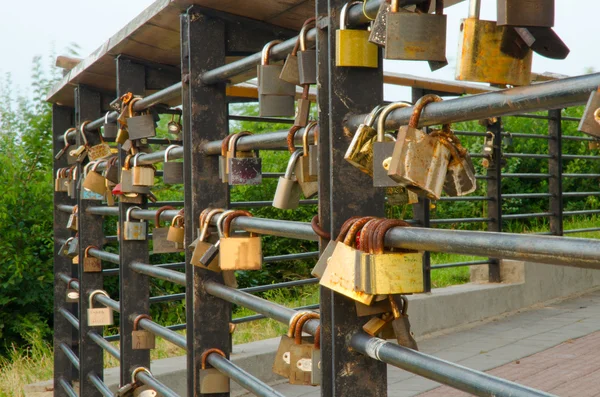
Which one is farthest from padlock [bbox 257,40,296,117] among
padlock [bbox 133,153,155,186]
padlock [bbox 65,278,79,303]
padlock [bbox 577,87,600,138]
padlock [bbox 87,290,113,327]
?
padlock [bbox 65,278,79,303]

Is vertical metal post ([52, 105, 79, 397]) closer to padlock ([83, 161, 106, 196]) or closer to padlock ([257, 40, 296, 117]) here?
padlock ([83, 161, 106, 196])

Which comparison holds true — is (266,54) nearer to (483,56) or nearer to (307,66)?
(307,66)

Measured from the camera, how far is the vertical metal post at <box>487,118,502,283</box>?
6238 millimetres

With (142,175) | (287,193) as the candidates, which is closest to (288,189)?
(287,193)

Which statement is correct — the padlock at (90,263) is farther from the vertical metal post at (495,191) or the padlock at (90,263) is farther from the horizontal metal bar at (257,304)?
the vertical metal post at (495,191)

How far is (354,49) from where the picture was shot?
1.29 metres

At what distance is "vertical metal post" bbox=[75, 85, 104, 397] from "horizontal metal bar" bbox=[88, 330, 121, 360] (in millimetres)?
84

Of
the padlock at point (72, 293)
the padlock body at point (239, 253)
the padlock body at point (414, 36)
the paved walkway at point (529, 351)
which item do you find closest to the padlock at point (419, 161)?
the padlock body at point (414, 36)

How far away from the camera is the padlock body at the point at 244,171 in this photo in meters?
1.89

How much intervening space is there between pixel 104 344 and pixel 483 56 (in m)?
2.81

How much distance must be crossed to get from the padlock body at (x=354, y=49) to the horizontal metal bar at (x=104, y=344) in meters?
2.08

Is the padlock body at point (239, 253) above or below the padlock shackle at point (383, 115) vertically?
below

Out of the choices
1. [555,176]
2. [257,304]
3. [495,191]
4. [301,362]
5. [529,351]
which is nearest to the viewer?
[301,362]

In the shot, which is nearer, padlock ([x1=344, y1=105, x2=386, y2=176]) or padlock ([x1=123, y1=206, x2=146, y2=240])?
padlock ([x1=344, y1=105, x2=386, y2=176])
